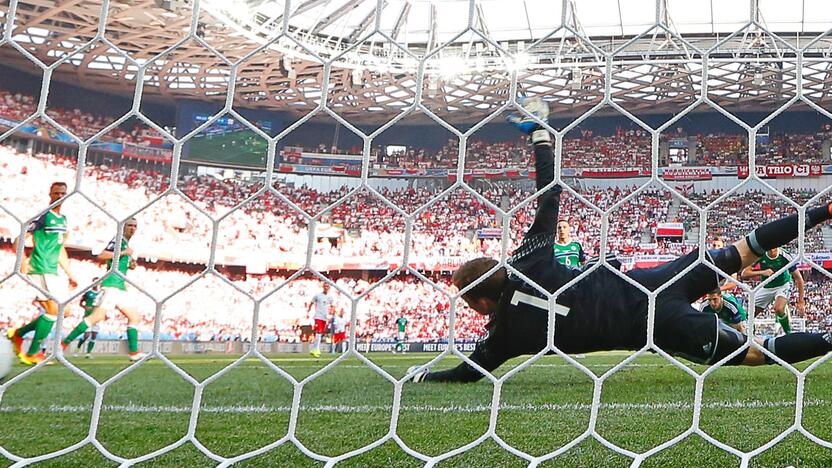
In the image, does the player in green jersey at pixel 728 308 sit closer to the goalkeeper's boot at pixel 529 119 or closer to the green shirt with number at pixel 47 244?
the goalkeeper's boot at pixel 529 119

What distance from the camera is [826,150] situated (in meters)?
11.0

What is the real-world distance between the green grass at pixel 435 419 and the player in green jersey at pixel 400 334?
204 inches

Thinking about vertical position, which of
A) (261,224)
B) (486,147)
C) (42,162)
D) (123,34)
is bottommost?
(261,224)

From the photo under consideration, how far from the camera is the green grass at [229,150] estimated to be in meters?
10.6

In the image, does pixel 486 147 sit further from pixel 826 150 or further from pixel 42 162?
pixel 42 162

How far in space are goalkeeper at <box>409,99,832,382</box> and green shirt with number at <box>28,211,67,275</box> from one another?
213 centimetres

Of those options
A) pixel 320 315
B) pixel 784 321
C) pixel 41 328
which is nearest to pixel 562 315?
pixel 41 328

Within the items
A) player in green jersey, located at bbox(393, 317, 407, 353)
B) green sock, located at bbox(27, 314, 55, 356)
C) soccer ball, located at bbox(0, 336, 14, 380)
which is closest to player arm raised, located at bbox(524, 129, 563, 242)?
soccer ball, located at bbox(0, 336, 14, 380)

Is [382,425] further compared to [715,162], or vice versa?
[715,162]

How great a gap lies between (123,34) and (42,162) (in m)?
2.38

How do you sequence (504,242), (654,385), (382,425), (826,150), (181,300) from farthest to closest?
(826,150)
(181,300)
(654,385)
(382,425)
(504,242)

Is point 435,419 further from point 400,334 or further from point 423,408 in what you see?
point 400,334

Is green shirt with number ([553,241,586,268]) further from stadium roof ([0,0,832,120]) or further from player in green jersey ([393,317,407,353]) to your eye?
player in green jersey ([393,317,407,353])

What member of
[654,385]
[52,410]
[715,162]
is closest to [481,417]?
[654,385]
